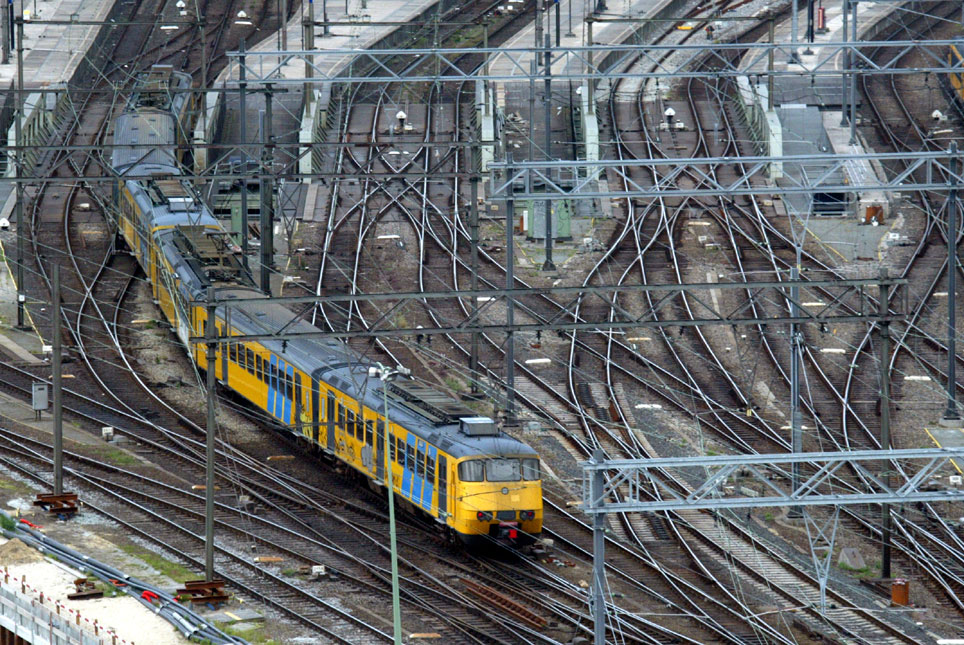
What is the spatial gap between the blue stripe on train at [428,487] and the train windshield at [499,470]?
121 cm

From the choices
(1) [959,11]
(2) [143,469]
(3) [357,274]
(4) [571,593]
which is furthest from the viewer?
(1) [959,11]

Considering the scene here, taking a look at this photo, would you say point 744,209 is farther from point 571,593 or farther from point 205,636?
point 205,636

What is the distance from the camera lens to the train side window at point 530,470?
34.4 m

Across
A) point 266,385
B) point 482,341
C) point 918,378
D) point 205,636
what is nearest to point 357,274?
point 482,341

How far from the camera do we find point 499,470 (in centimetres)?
3412

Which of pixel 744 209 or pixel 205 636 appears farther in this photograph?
pixel 744 209

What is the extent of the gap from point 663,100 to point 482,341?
90.9ft

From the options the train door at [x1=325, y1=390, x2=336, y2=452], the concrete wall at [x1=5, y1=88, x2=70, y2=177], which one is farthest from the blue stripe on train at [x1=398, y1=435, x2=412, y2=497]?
the concrete wall at [x1=5, y1=88, x2=70, y2=177]

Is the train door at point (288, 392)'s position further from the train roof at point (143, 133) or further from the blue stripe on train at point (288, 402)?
the train roof at point (143, 133)

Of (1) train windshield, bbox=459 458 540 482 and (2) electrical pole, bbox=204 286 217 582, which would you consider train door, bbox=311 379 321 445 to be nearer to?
(1) train windshield, bbox=459 458 540 482

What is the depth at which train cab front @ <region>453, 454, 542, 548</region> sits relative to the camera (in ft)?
111

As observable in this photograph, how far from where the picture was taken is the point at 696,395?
151 ft

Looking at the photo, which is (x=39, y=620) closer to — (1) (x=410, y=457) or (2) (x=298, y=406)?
(1) (x=410, y=457)

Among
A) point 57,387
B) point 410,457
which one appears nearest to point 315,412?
point 410,457
